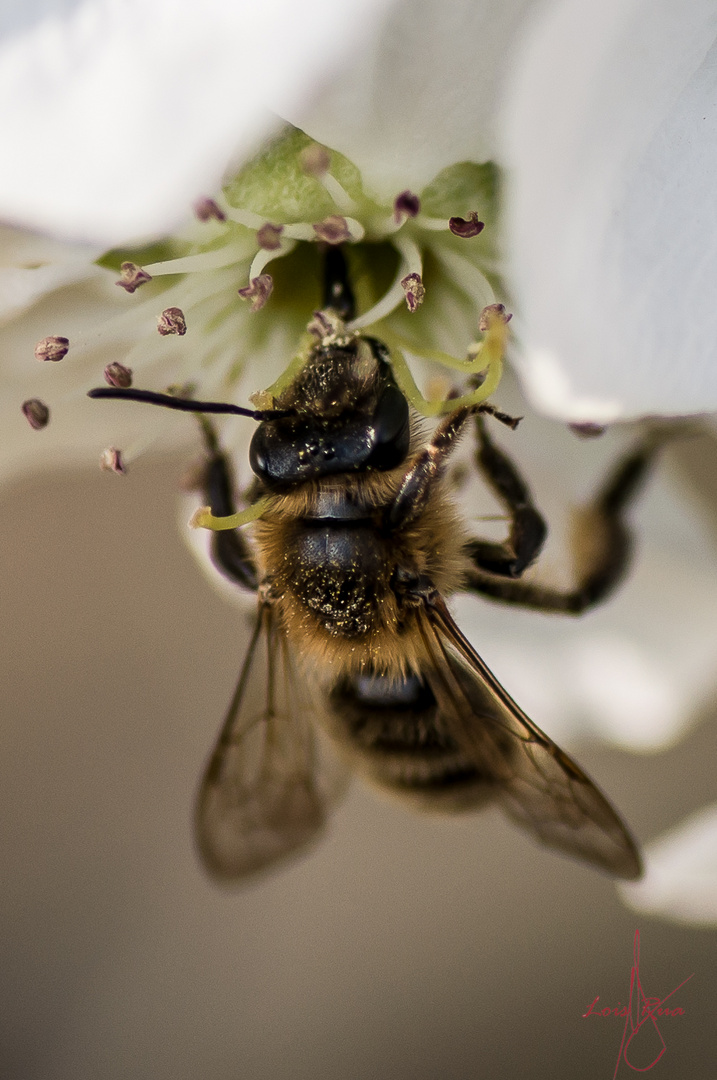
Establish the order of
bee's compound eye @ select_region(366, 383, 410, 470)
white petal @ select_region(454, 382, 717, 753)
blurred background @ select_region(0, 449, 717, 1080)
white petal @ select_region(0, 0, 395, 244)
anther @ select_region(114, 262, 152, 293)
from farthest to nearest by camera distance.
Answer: blurred background @ select_region(0, 449, 717, 1080) < white petal @ select_region(454, 382, 717, 753) < anther @ select_region(114, 262, 152, 293) < bee's compound eye @ select_region(366, 383, 410, 470) < white petal @ select_region(0, 0, 395, 244)

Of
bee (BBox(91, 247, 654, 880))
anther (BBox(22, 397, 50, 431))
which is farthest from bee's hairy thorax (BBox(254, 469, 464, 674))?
anther (BBox(22, 397, 50, 431))

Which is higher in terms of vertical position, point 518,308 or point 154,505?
point 154,505

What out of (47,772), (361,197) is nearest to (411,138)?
(361,197)

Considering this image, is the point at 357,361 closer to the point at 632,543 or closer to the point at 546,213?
the point at 546,213

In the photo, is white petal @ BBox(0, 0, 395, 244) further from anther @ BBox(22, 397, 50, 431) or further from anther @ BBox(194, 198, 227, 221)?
anther @ BBox(22, 397, 50, 431)

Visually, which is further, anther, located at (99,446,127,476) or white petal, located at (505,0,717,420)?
anther, located at (99,446,127,476)

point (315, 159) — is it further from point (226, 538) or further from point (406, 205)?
point (226, 538)
